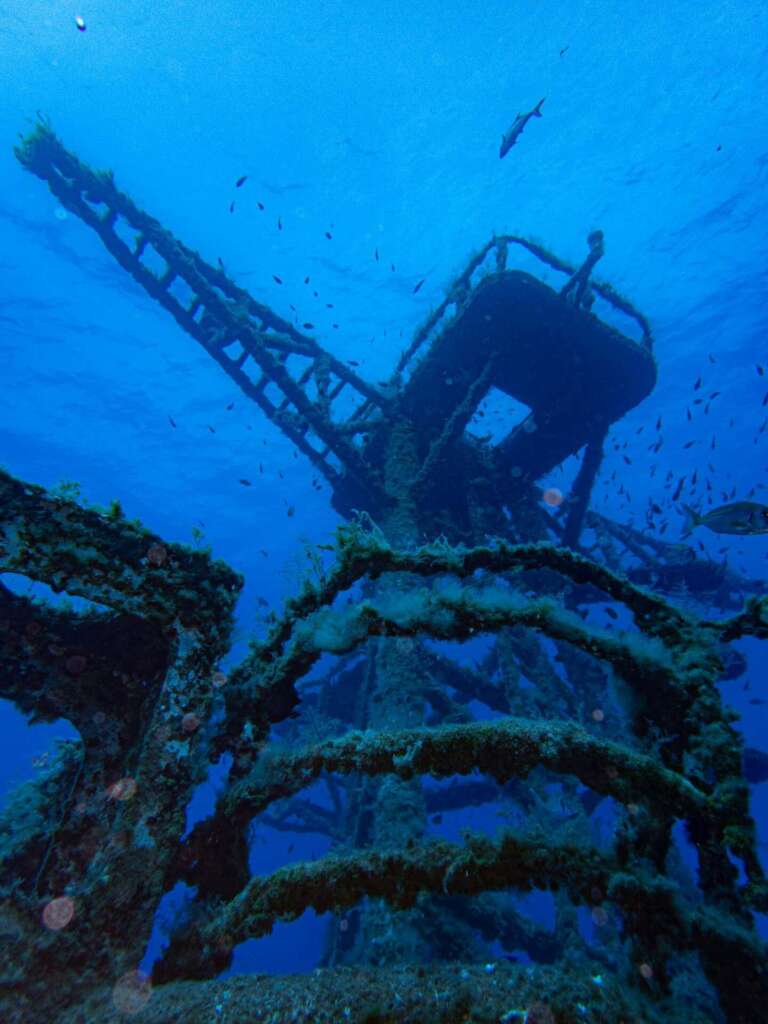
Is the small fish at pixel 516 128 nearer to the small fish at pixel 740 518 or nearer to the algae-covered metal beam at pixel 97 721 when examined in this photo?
the small fish at pixel 740 518

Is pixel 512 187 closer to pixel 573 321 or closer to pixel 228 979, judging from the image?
pixel 573 321

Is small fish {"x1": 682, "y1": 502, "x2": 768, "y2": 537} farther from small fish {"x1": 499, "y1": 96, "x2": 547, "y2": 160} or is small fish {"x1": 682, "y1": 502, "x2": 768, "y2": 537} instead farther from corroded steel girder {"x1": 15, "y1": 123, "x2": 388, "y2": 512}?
small fish {"x1": 499, "y1": 96, "x2": 547, "y2": 160}

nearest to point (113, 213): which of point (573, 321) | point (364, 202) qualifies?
point (573, 321)

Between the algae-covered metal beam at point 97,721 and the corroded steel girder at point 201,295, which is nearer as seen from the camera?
the algae-covered metal beam at point 97,721

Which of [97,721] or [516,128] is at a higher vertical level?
[516,128]

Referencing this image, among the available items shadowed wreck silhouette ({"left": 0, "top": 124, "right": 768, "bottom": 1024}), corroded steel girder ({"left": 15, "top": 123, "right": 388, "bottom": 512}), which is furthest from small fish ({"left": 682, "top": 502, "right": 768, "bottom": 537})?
corroded steel girder ({"left": 15, "top": 123, "right": 388, "bottom": 512})

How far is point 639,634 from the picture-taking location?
9.22 feet

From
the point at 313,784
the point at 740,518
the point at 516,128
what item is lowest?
the point at 313,784

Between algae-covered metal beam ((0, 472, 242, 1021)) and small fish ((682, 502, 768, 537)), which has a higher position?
small fish ((682, 502, 768, 537))

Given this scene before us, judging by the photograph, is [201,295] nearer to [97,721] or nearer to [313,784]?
[97,721]

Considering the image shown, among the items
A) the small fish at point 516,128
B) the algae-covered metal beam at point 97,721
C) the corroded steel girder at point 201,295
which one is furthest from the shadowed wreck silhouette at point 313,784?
the small fish at point 516,128

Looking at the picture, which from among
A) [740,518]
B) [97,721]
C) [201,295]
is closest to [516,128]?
[201,295]

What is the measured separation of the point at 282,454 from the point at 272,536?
1409 cm

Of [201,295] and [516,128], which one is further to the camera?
[201,295]
